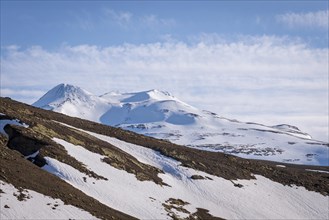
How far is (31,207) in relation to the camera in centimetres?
3084

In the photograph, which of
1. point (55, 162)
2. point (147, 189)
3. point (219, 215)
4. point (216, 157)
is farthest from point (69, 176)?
point (216, 157)

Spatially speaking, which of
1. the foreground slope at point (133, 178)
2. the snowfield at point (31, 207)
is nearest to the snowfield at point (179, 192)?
the foreground slope at point (133, 178)

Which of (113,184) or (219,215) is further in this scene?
(219,215)

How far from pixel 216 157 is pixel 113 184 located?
3607 cm

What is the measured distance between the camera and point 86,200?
3712 centimetres

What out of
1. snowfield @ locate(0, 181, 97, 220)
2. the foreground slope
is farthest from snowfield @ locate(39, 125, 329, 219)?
snowfield @ locate(0, 181, 97, 220)

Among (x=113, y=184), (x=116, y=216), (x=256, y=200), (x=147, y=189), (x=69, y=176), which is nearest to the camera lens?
(x=116, y=216)

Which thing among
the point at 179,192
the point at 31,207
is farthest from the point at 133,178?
the point at 31,207

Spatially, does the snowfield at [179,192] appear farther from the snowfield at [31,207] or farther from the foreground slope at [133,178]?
the snowfield at [31,207]

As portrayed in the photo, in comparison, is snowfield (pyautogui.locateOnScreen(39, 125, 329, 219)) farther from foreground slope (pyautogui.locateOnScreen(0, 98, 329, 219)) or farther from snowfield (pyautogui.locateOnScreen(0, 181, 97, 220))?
snowfield (pyautogui.locateOnScreen(0, 181, 97, 220))

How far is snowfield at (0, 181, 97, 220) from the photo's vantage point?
1155 inches

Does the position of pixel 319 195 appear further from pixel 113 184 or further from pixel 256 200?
pixel 113 184

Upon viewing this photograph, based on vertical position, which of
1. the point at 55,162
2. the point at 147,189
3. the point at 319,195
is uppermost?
the point at 55,162

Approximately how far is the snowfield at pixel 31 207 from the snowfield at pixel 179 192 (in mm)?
8092
